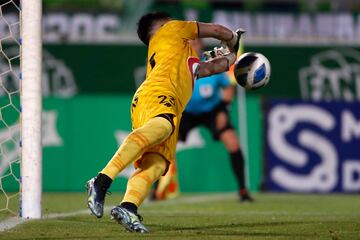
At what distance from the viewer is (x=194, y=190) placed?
13375 mm

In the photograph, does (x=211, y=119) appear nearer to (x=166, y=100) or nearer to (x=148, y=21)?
(x=148, y=21)

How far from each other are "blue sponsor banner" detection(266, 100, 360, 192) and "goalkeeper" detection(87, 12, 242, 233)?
636 cm

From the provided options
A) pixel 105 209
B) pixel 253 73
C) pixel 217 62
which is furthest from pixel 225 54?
pixel 105 209

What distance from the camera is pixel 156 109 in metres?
6.50

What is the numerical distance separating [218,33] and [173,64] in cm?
45

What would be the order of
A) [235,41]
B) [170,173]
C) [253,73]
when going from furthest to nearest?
[170,173]
[253,73]
[235,41]

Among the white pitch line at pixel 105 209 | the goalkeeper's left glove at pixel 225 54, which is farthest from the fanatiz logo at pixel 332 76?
the goalkeeper's left glove at pixel 225 54

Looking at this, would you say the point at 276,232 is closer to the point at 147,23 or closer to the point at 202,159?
the point at 147,23

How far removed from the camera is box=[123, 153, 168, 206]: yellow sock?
252 inches

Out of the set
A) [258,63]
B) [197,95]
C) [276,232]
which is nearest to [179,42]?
[258,63]

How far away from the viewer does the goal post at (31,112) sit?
25.0ft

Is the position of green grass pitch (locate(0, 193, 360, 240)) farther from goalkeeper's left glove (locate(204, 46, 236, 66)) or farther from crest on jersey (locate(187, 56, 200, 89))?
goalkeeper's left glove (locate(204, 46, 236, 66))

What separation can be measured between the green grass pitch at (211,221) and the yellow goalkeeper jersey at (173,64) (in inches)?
36.1

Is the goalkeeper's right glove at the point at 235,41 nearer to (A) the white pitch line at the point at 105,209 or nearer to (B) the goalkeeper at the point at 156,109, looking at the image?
(B) the goalkeeper at the point at 156,109
